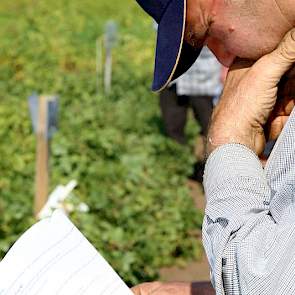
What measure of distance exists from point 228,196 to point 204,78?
462 cm

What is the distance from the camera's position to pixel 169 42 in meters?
1.76

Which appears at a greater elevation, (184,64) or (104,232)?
(184,64)

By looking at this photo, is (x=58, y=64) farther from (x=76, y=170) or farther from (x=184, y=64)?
(x=184, y=64)

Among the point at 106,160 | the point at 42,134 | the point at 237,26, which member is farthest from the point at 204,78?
the point at 237,26

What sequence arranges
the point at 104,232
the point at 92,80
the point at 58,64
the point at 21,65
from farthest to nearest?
the point at 58,64 → the point at 21,65 → the point at 92,80 → the point at 104,232

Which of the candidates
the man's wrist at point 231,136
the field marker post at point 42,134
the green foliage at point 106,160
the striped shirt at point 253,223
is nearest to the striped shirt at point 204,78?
the green foliage at point 106,160

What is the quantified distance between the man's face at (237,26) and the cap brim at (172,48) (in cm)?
2

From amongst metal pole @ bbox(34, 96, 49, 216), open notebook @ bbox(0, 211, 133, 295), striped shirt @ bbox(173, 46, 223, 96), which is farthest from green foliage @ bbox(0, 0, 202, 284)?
open notebook @ bbox(0, 211, 133, 295)

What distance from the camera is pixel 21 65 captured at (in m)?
9.87

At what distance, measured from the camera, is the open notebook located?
5.57 ft

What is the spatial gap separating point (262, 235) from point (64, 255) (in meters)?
0.43

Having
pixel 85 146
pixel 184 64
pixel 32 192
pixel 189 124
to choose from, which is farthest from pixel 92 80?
pixel 184 64

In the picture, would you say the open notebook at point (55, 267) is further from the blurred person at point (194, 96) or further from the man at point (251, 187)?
the blurred person at point (194, 96)

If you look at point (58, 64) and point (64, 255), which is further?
point (58, 64)
